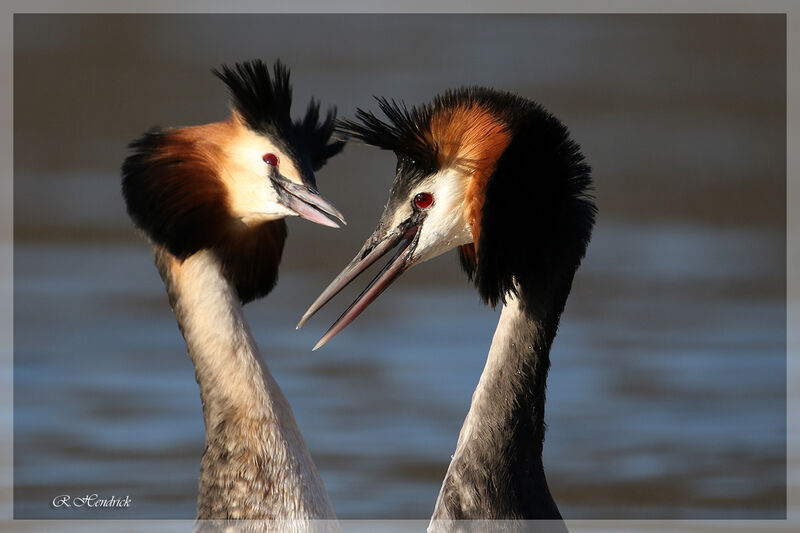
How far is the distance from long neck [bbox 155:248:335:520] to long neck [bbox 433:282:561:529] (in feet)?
1.86

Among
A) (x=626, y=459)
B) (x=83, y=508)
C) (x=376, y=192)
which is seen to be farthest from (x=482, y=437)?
(x=376, y=192)

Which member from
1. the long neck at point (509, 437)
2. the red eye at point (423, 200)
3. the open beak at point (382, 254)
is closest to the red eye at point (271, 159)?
the open beak at point (382, 254)

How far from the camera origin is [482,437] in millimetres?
4727

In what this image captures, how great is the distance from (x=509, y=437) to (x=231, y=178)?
4.43 ft

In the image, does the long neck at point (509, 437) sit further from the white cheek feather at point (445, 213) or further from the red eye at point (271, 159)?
the red eye at point (271, 159)

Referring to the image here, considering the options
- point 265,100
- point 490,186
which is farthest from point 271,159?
point 490,186

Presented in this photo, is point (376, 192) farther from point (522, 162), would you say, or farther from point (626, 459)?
point (522, 162)

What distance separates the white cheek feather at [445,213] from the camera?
476 centimetres

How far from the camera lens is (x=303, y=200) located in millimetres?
5094

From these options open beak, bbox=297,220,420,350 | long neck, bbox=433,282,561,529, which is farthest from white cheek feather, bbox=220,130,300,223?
long neck, bbox=433,282,561,529

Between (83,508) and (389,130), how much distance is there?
3.59 meters

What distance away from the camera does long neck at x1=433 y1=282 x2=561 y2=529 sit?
15.4ft
